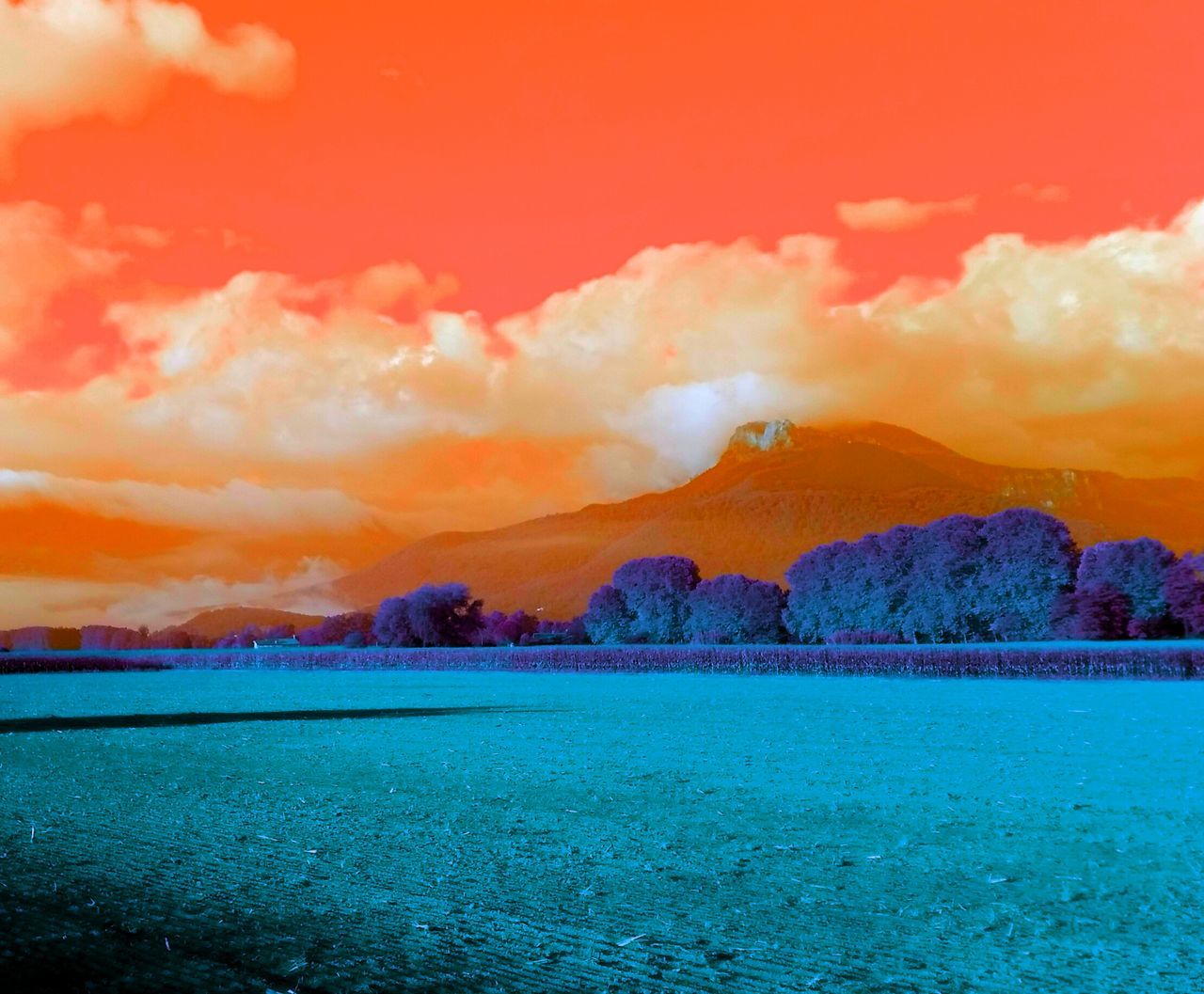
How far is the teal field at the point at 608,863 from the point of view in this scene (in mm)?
8688

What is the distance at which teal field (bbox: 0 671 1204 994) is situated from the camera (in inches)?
342

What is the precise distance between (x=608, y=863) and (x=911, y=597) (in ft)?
316

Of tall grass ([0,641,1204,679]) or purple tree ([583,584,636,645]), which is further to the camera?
purple tree ([583,584,636,645])

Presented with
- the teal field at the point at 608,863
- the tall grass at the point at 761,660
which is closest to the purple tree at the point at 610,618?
the tall grass at the point at 761,660

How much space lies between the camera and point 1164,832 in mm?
14203

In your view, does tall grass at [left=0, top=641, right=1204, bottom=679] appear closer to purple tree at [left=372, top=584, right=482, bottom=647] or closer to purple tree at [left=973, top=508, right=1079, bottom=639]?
purple tree at [left=973, top=508, right=1079, bottom=639]

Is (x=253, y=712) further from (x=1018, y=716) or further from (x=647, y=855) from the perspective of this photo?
(x=647, y=855)

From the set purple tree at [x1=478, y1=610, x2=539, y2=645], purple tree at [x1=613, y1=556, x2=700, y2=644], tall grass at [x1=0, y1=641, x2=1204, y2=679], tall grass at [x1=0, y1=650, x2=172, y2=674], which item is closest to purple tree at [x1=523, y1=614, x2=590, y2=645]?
purple tree at [x1=478, y1=610, x2=539, y2=645]

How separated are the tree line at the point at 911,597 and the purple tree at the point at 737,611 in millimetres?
116

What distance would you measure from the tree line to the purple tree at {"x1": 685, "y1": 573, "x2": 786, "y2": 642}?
0.38 feet

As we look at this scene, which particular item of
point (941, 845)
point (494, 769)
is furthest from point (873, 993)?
point (494, 769)

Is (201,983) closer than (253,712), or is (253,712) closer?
(201,983)

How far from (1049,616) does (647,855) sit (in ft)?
296

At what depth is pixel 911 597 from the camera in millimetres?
104562
